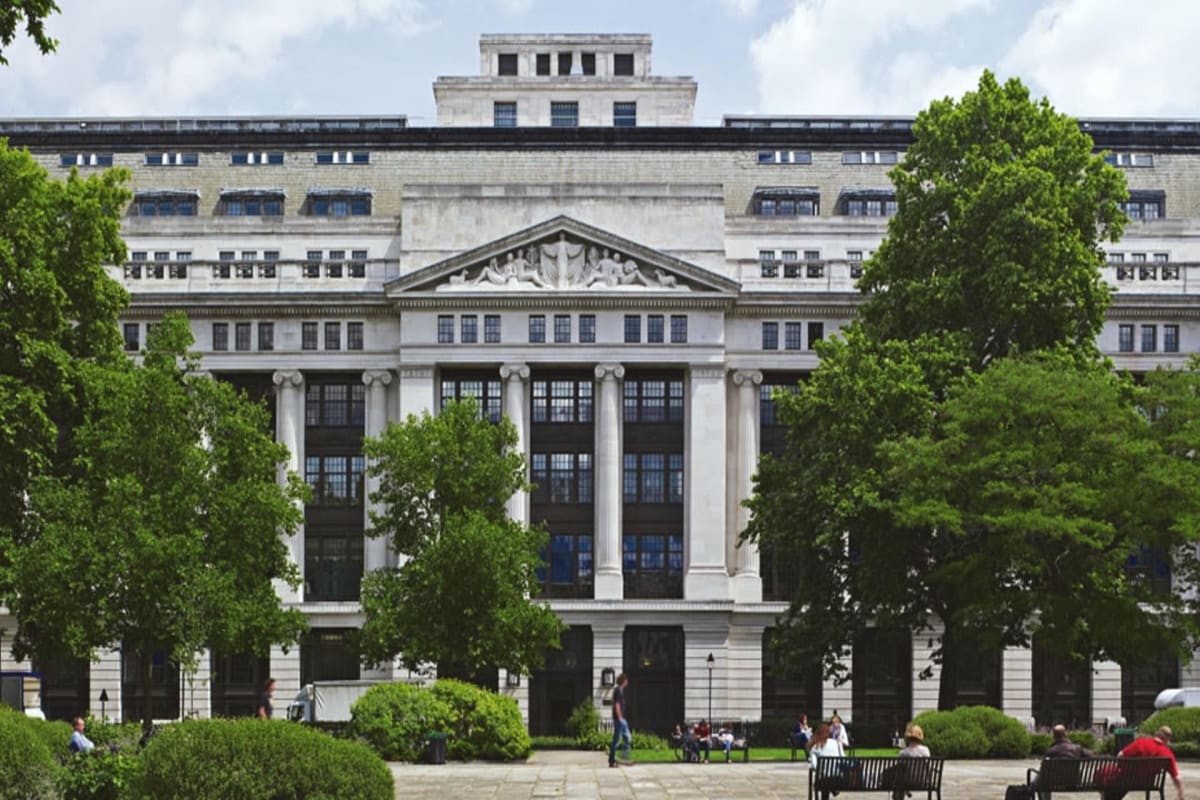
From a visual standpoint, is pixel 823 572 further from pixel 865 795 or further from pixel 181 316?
pixel 865 795

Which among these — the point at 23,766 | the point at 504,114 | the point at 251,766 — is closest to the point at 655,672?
the point at 504,114

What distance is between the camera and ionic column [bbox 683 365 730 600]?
83875 millimetres

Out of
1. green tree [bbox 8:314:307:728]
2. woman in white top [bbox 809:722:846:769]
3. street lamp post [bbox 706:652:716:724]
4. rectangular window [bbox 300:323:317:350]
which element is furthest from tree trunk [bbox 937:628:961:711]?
rectangular window [bbox 300:323:317:350]

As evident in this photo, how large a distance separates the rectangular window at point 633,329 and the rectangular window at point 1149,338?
23.0 m

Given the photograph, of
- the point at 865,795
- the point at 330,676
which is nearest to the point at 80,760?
the point at 865,795

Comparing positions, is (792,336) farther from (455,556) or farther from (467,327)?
(455,556)

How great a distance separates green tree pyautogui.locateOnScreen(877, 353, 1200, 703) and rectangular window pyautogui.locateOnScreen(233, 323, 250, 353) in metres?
37.2

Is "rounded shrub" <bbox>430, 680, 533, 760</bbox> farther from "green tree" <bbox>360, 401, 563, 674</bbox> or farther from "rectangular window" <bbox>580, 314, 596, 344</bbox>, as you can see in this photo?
"rectangular window" <bbox>580, 314, 596, 344</bbox>

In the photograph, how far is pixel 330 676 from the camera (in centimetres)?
8469

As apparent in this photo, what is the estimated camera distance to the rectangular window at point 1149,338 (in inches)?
3344

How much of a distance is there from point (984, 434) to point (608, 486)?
2963cm

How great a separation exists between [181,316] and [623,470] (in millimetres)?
28348

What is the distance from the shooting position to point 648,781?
43.6 metres

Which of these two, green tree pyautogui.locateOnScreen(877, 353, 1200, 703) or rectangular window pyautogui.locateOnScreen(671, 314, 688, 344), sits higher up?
rectangular window pyautogui.locateOnScreen(671, 314, 688, 344)
